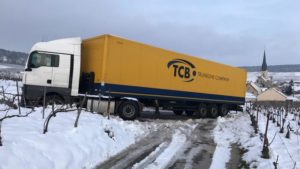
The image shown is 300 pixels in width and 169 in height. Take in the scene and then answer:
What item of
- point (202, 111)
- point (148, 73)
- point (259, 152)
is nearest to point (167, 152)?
point (259, 152)

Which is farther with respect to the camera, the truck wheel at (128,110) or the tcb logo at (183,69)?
the tcb logo at (183,69)

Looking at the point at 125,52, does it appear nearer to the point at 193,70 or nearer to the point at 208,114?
the point at 193,70

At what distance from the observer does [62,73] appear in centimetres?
1539

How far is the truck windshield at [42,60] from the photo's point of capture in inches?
595

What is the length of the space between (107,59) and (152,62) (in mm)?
2928

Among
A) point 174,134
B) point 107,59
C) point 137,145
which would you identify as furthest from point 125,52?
point 137,145

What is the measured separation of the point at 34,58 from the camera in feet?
49.8

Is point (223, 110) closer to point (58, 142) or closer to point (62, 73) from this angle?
point (62, 73)

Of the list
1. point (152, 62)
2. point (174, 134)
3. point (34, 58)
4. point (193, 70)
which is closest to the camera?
point (174, 134)

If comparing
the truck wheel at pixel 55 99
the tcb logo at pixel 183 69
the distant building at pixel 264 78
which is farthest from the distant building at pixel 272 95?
the truck wheel at pixel 55 99

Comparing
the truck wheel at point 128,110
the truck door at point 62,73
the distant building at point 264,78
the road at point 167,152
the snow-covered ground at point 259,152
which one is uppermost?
the distant building at point 264,78

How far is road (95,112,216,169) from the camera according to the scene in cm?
846

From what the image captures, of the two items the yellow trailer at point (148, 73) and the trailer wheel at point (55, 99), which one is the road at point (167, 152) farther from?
the trailer wheel at point (55, 99)

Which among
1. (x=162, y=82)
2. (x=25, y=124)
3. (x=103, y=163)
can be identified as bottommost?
(x=103, y=163)
